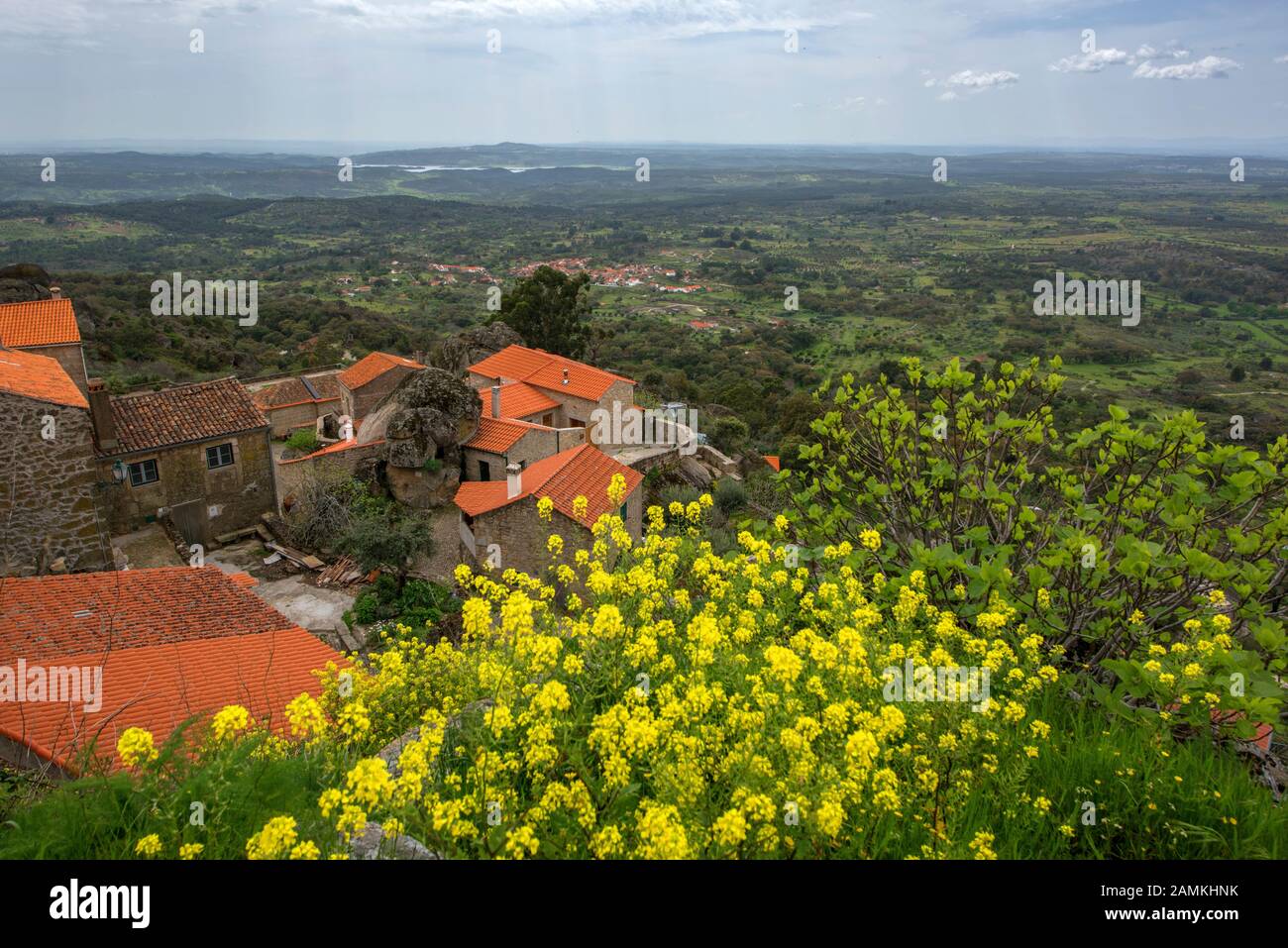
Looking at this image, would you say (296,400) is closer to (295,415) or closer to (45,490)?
(295,415)

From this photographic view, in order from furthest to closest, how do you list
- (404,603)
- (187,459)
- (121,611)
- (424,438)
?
(424,438) → (187,459) → (404,603) → (121,611)

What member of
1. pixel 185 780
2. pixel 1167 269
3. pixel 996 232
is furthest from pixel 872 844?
pixel 996 232

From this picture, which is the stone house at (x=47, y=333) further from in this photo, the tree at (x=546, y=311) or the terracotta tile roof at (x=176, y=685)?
the tree at (x=546, y=311)

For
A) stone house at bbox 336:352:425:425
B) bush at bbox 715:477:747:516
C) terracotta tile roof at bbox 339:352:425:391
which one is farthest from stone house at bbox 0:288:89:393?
bush at bbox 715:477:747:516

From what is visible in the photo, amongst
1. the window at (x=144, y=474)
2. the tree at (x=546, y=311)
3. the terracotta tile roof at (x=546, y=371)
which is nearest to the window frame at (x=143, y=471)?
the window at (x=144, y=474)

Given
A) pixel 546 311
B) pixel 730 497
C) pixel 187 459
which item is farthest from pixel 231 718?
pixel 546 311

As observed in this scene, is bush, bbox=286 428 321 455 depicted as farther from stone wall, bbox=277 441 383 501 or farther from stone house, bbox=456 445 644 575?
stone house, bbox=456 445 644 575
